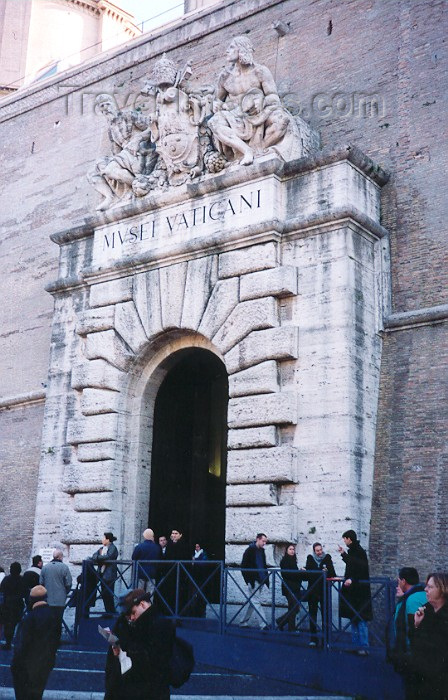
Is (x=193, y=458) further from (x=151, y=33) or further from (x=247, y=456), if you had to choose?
(x=151, y=33)

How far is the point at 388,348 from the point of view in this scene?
11516mm

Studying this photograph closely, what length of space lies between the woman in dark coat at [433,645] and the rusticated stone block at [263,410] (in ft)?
19.5

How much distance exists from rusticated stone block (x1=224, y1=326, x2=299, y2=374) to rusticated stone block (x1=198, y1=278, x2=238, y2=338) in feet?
1.61

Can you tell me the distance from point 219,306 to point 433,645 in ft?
24.8

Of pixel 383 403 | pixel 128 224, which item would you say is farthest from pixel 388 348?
pixel 128 224

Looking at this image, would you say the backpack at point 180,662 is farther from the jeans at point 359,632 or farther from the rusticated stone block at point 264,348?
the rusticated stone block at point 264,348

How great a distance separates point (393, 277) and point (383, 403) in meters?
1.70

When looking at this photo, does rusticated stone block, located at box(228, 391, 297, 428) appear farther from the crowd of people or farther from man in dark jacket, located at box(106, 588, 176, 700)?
man in dark jacket, located at box(106, 588, 176, 700)

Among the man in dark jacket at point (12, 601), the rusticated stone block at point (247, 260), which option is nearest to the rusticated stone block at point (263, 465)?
the rusticated stone block at point (247, 260)

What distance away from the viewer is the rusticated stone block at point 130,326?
12.8 metres

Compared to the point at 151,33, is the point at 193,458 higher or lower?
lower

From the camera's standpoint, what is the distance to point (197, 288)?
12352mm


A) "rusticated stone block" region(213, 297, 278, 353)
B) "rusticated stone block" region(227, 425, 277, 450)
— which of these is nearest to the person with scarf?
"rusticated stone block" region(227, 425, 277, 450)

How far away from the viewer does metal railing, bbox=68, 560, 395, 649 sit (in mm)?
8469
